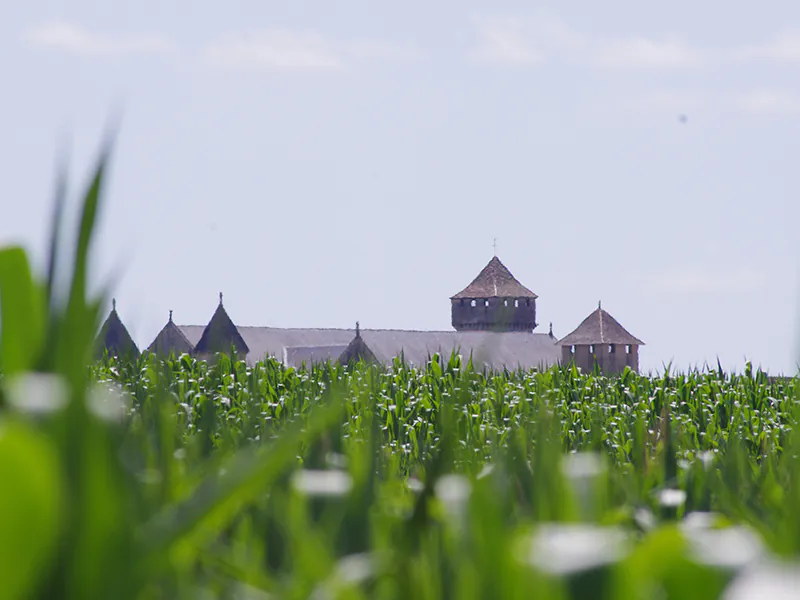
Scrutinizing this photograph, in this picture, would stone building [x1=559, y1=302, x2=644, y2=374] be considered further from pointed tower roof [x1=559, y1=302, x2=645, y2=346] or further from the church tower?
the church tower

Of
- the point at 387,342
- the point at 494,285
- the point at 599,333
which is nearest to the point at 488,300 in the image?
the point at 494,285

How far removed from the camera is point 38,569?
618mm

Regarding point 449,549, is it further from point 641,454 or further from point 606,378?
point 606,378

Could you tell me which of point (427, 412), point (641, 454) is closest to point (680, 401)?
point (427, 412)

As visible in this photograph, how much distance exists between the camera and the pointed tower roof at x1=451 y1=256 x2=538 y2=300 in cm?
11581

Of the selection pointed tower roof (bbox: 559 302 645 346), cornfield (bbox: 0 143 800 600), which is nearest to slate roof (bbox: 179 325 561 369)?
pointed tower roof (bbox: 559 302 645 346)

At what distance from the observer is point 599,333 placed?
101 m

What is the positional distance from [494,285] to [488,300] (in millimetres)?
1890

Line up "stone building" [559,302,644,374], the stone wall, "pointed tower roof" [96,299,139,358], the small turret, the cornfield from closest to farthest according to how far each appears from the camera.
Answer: the cornfield → the small turret → "pointed tower roof" [96,299,139,358] → "stone building" [559,302,644,374] → the stone wall

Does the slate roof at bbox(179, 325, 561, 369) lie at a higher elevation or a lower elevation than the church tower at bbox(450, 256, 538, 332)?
lower

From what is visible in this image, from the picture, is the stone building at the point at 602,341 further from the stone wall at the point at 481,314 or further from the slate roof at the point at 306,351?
the slate roof at the point at 306,351

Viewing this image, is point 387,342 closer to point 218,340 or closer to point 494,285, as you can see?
point 494,285

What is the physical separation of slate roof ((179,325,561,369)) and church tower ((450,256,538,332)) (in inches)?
437

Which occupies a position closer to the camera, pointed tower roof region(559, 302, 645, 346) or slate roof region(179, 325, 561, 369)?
slate roof region(179, 325, 561, 369)
